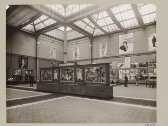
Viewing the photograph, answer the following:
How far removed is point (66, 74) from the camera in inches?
326

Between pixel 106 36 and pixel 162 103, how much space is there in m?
→ 15.3

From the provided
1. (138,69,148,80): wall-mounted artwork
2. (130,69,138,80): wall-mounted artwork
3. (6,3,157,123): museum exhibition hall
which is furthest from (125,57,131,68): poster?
(138,69,148,80): wall-mounted artwork

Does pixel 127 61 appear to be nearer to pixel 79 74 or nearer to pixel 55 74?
pixel 55 74

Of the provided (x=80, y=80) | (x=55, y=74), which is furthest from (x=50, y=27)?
(x=80, y=80)

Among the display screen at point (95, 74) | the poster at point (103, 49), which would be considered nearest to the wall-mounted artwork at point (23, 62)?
the poster at point (103, 49)

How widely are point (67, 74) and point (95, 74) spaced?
68.4 inches

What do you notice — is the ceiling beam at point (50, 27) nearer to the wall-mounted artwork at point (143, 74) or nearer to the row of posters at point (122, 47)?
the row of posters at point (122, 47)

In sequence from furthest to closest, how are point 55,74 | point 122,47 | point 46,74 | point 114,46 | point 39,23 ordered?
1. point 114,46
2. point 122,47
3. point 39,23
4. point 46,74
5. point 55,74

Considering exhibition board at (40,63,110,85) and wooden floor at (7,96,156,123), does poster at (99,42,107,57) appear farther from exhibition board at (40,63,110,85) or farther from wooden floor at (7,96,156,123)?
wooden floor at (7,96,156,123)

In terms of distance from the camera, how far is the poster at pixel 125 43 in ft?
52.6

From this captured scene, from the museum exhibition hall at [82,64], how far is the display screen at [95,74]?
42 mm

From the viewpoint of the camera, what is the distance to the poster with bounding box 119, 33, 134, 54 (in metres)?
16.0

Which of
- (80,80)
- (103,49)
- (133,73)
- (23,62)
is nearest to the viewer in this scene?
(80,80)

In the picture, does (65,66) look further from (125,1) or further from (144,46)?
(144,46)
